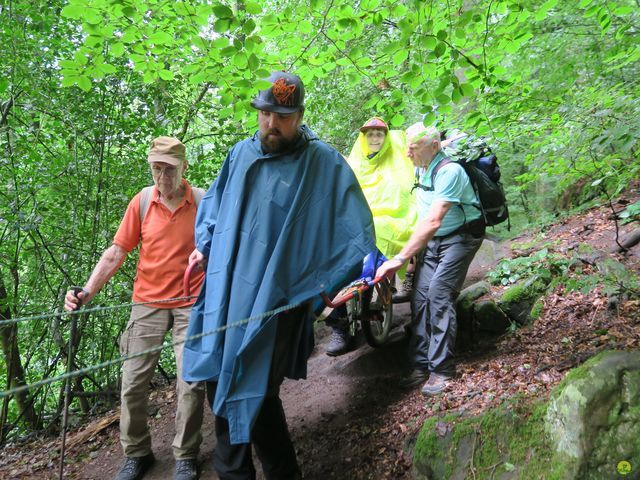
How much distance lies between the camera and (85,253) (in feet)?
15.6

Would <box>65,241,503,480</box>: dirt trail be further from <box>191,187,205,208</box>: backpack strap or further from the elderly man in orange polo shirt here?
<box>191,187,205,208</box>: backpack strap

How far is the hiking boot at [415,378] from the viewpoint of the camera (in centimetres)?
386

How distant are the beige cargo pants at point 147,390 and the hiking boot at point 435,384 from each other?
1.74 m

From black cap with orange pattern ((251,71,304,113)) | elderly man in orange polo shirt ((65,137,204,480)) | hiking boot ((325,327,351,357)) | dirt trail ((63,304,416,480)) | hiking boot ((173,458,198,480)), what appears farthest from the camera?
hiking boot ((325,327,351,357))

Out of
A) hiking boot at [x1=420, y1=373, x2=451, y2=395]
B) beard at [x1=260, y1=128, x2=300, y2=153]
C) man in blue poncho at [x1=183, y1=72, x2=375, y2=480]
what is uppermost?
beard at [x1=260, y1=128, x2=300, y2=153]

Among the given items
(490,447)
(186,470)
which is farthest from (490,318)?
(186,470)

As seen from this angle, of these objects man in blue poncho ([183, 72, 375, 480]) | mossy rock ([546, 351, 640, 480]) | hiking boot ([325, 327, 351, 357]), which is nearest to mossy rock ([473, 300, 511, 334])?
hiking boot ([325, 327, 351, 357])

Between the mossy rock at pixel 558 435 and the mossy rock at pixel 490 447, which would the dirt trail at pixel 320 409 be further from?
the mossy rock at pixel 558 435

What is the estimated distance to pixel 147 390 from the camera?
11.1 ft

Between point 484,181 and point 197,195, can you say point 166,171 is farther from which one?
point 484,181

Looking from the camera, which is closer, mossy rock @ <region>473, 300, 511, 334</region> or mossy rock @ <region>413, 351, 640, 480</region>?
mossy rock @ <region>413, 351, 640, 480</region>

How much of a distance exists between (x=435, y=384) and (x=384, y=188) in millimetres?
2038

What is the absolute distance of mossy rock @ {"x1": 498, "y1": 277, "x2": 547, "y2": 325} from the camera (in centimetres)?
438

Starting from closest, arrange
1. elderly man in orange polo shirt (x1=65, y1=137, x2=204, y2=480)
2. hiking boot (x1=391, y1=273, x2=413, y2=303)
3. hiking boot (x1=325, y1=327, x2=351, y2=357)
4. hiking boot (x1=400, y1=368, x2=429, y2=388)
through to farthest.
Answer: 1. elderly man in orange polo shirt (x1=65, y1=137, x2=204, y2=480)
2. hiking boot (x1=400, y1=368, x2=429, y2=388)
3. hiking boot (x1=325, y1=327, x2=351, y2=357)
4. hiking boot (x1=391, y1=273, x2=413, y2=303)
